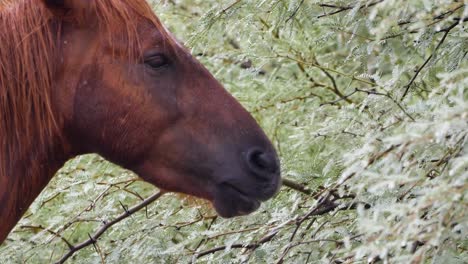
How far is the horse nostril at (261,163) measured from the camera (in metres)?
2.66

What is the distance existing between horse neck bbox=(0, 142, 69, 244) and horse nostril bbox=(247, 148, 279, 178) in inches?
21.8

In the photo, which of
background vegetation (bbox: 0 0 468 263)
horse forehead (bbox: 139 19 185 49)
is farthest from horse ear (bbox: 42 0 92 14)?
background vegetation (bbox: 0 0 468 263)

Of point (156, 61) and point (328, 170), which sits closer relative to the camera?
point (156, 61)

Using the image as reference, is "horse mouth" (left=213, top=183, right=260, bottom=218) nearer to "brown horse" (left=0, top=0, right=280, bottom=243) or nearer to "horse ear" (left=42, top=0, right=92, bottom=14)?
"brown horse" (left=0, top=0, right=280, bottom=243)

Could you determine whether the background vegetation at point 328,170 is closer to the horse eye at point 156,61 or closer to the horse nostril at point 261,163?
the horse nostril at point 261,163

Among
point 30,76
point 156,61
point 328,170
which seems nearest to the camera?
point 30,76

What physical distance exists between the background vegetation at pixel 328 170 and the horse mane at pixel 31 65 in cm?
60

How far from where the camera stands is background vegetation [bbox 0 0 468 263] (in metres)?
2.12

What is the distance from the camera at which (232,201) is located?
2.69 m

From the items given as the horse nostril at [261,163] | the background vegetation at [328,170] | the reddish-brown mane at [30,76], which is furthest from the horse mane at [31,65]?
the background vegetation at [328,170]

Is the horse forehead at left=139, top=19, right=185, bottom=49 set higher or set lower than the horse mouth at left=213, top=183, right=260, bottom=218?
higher

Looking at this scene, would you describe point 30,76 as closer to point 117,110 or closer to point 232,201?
point 117,110

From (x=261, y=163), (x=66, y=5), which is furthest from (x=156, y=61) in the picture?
(x=261, y=163)

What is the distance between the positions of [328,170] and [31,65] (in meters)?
1.03
